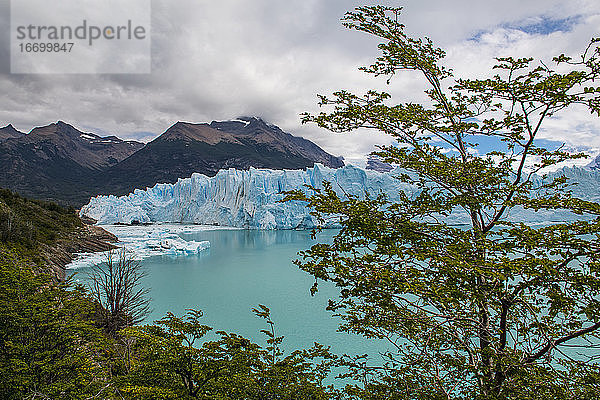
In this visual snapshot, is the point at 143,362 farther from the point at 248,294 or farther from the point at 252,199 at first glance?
the point at 252,199

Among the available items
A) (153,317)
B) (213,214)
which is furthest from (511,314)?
(213,214)

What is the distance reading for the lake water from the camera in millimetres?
6328

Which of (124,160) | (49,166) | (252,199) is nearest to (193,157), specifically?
(124,160)

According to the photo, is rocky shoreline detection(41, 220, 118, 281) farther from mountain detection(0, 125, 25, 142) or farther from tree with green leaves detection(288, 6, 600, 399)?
mountain detection(0, 125, 25, 142)

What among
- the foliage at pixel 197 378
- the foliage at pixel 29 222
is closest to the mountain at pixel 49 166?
the foliage at pixel 29 222

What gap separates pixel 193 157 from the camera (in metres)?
74.2

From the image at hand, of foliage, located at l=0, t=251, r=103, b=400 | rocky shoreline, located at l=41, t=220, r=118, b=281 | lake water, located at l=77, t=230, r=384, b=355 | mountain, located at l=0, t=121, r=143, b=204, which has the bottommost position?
lake water, located at l=77, t=230, r=384, b=355

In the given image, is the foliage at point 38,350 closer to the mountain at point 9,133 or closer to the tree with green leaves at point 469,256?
the tree with green leaves at point 469,256

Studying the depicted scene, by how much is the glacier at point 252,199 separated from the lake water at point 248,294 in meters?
7.83

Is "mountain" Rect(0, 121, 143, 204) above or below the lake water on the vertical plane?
above

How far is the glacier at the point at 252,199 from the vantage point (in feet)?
72.5

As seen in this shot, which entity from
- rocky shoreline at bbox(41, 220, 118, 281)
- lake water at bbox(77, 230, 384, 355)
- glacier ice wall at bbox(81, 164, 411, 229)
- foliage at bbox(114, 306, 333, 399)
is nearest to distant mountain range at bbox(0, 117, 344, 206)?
glacier ice wall at bbox(81, 164, 411, 229)

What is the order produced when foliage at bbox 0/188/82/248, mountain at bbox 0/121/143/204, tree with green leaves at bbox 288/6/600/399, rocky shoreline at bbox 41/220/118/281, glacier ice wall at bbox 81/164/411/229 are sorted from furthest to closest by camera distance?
mountain at bbox 0/121/143/204, glacier ice wall at bbox 81/164/411/229, rocky shoreline at bbox 41/220/118/281, foliage at bbox 0/188/82/248, tree with green leaves at bbox 288/6/600/399

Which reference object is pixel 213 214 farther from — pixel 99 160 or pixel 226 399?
pixel 99 160
